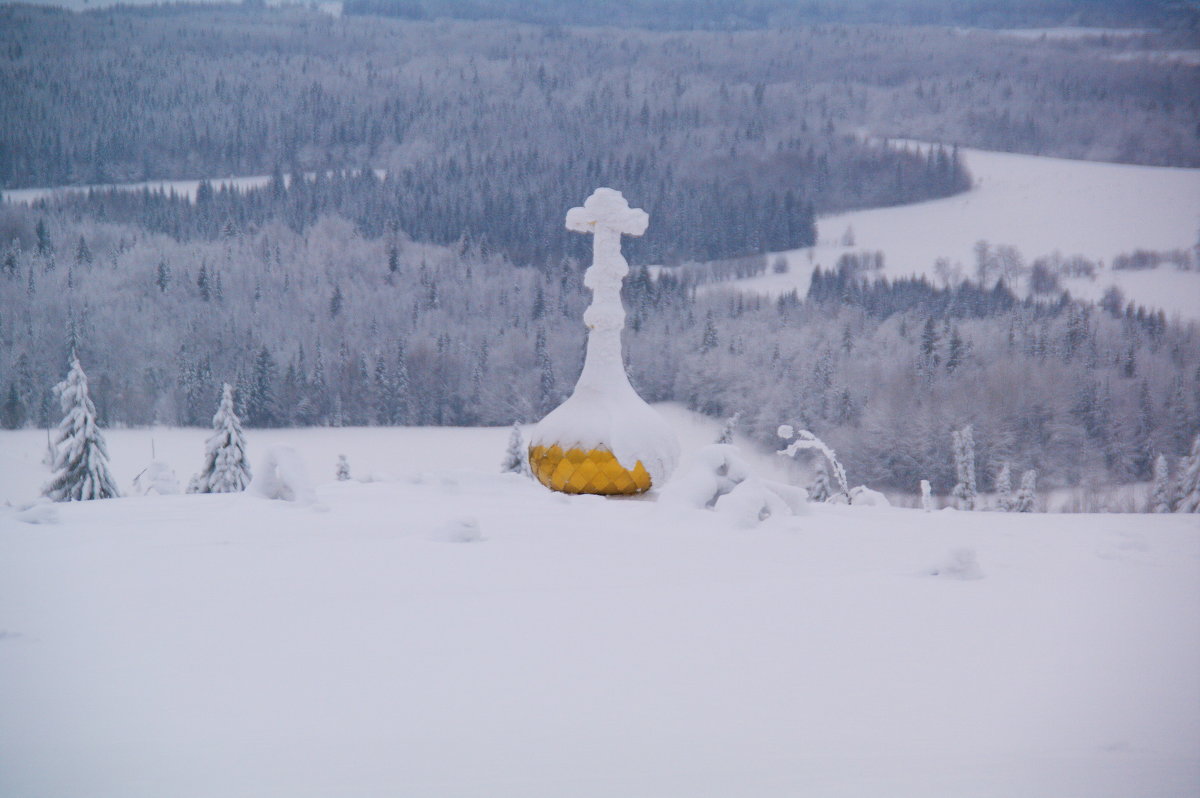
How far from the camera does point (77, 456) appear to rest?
850 inches

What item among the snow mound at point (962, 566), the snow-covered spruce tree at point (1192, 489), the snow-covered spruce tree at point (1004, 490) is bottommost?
the snow-covered spruce tree at point (1004, 490)

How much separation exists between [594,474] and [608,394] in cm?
72

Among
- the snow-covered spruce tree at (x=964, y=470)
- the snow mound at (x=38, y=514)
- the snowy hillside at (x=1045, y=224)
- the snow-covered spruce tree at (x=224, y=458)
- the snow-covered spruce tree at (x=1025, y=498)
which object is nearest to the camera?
the snow mound at (x=38, y=514)

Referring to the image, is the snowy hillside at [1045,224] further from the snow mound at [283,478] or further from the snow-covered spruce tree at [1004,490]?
the snow mound at [283,478]

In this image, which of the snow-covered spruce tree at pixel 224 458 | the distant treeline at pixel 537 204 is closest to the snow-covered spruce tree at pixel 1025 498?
the snow-covered spruce tree at pixel 224 458

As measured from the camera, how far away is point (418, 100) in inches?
4439

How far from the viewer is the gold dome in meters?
7.95

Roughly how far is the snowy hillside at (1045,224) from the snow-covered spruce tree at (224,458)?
32709mm

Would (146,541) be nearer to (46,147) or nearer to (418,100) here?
(46,147)

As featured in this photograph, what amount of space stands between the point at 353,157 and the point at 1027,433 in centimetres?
6614

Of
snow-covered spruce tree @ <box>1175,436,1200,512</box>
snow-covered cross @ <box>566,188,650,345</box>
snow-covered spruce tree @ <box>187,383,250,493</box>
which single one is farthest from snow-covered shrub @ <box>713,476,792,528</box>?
snow-covered spruce tree @ <box>187,383,250,493</box>

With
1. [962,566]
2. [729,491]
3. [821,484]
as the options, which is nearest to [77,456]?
[729,491]

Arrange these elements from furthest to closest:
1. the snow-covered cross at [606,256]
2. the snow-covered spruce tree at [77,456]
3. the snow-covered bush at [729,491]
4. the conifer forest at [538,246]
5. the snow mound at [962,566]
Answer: the conifer forest at [538,246] → the snow-covered spruce tree at [77,456] → the snow-covered cross at [606,256] → the snow-covered bush at [729,491] → the snow mound at [962,566]

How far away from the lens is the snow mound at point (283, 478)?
256 inches
